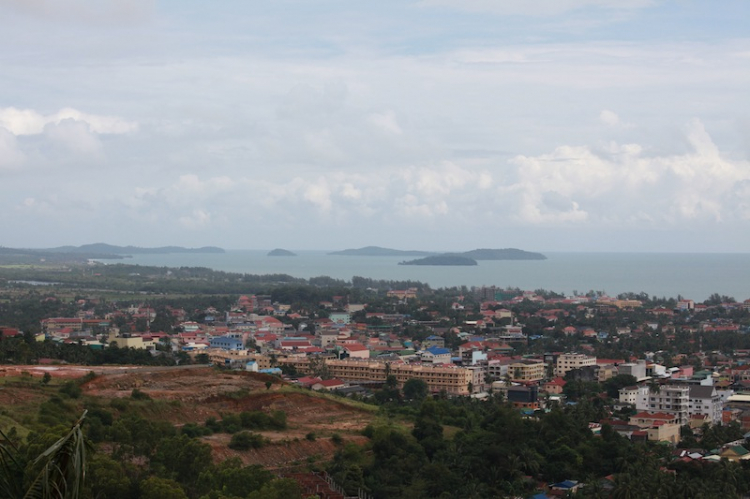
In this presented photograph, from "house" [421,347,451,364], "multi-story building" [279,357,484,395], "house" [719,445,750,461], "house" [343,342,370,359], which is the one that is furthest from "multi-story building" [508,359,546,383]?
"house" [719,445,750,461]

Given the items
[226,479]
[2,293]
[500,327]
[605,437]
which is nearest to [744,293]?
[500,327]

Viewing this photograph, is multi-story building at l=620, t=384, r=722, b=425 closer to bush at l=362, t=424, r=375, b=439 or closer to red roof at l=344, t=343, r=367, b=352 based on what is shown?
bush at l=362, t=424, r=375, b=439

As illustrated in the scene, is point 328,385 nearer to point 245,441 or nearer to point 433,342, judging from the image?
point 245,441

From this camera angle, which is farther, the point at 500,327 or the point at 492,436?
the point at 500,327

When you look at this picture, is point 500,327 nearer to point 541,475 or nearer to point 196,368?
point 196,368

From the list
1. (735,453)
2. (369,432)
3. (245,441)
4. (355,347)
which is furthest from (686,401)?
(355,347)

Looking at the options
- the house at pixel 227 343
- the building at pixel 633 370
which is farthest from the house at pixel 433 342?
the building at pixel 633 370

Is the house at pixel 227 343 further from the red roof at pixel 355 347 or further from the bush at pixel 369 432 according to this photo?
the bush at pixel 369 432
